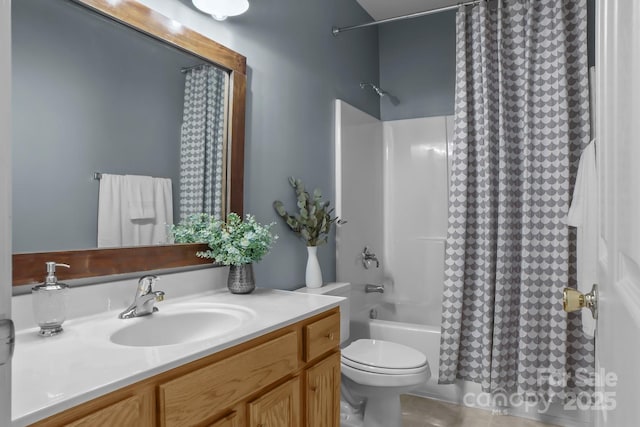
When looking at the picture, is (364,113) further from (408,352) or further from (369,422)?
(369,422)

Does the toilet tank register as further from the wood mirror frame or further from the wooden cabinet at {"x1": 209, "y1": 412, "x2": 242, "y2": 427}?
the wooden cabinet at {"x1": 209, "y1": 412, "x2": 242, "y2": 427}

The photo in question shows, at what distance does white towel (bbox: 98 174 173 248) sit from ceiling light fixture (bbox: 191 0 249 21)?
2.31 feet

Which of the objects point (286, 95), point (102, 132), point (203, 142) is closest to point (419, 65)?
point (286, 95)

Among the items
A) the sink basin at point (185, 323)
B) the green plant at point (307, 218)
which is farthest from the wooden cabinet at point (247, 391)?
the green plant at point (307, 218)

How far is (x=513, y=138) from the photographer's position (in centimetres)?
246

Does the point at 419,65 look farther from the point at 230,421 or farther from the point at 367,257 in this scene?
the point at 230,421

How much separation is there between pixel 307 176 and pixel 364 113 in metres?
0.91

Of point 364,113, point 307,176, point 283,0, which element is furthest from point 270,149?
point 364,113

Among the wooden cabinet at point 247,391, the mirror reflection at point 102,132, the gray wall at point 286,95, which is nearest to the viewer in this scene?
the wooden cabinet at point 247,391

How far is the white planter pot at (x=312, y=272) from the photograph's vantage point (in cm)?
224

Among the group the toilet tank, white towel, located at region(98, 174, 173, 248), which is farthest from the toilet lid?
white towel, located at region(98, 174, 173, 248)

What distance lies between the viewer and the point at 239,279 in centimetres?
165

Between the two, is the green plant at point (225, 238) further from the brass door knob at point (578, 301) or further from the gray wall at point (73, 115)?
Answer: the brass door knob at point (578, 301)

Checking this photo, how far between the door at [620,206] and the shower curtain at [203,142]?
1.36m
